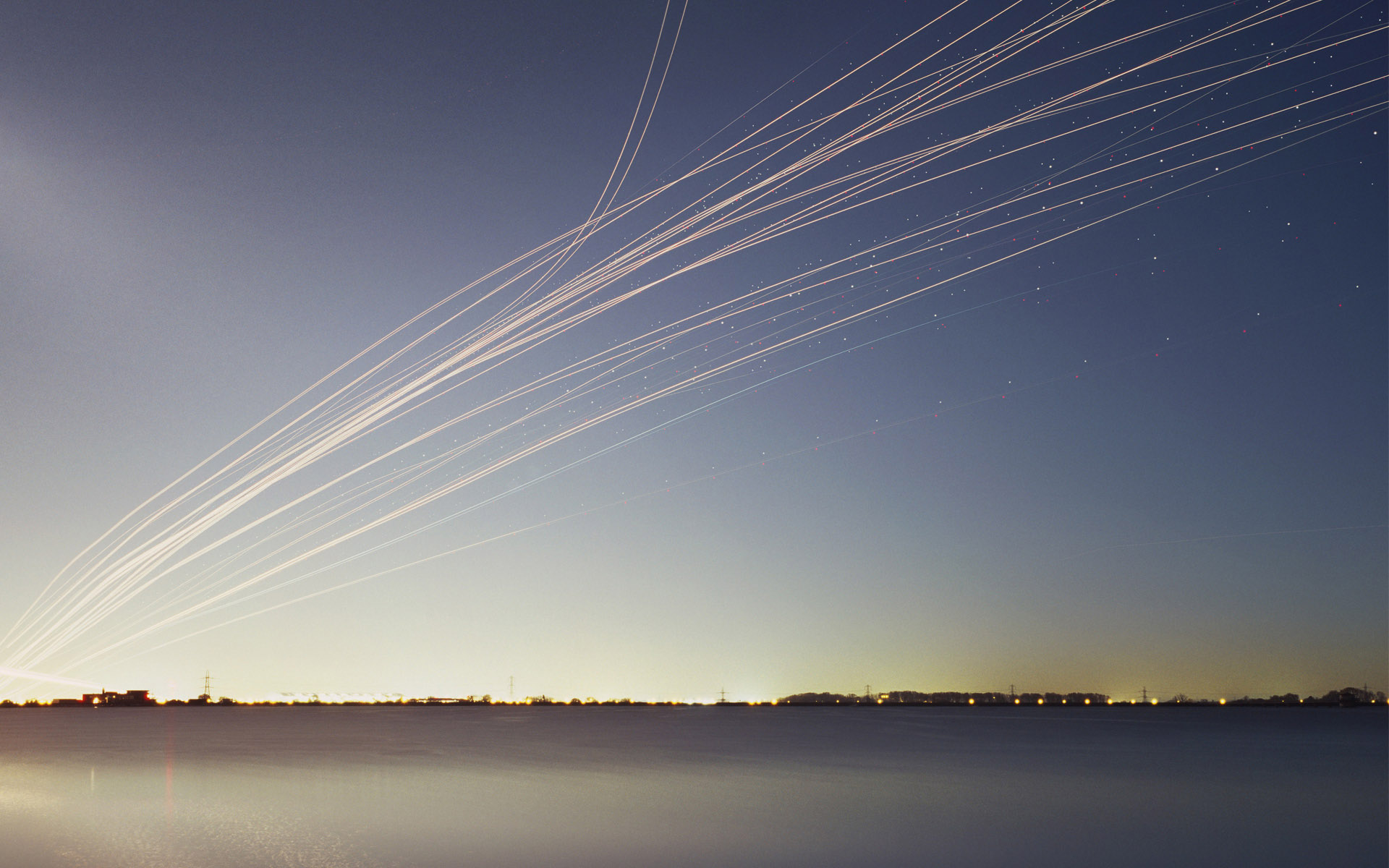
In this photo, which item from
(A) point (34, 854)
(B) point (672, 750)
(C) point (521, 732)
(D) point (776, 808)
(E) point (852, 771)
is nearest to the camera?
(A) point (34, 854)

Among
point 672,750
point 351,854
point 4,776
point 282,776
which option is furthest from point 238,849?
point 672,750

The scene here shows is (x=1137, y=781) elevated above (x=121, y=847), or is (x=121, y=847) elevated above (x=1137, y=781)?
(x=121, y=847)

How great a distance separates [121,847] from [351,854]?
4.66 m

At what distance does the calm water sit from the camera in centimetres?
2144

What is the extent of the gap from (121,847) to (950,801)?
23.3m

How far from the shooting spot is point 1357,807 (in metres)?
33.7

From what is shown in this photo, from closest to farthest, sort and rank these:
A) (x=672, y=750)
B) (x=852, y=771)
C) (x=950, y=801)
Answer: (x=950, y=801) → (x=852, y=771) → (x=672, y=750)

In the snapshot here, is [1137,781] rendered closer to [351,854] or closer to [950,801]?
[950,801]

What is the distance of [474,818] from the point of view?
2594 centimetres

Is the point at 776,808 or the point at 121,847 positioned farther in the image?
the point at 776,808

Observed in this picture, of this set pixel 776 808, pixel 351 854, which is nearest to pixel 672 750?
pixel 776 808

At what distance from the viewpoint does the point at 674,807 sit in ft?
97.3

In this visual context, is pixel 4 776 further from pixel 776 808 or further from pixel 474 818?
pixel 776 808

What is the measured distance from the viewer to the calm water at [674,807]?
21438 millimetres
